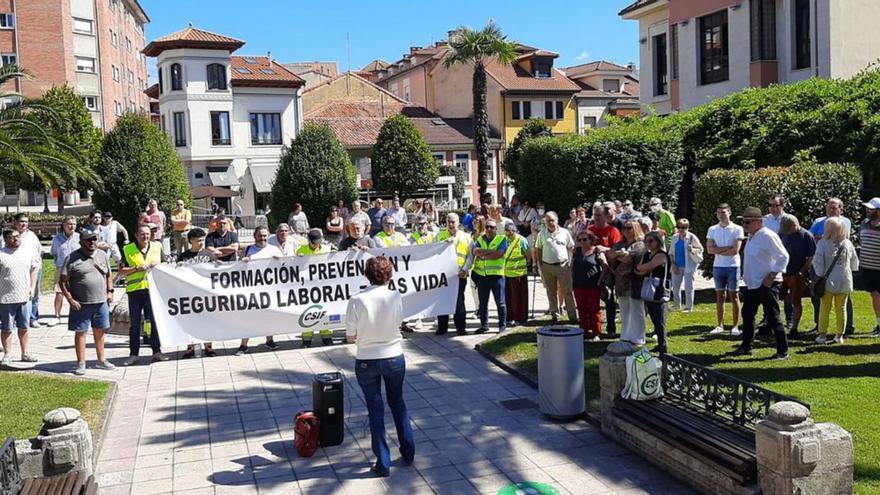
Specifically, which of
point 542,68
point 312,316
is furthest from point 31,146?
point 542,68

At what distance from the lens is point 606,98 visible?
65.8m

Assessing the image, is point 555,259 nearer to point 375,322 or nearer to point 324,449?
point 324,449

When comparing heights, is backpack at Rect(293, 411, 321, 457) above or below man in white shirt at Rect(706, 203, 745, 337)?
below

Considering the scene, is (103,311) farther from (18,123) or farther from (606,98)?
(606,98)

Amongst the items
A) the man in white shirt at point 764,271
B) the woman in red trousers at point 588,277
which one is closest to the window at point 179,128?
the woman in red trousers at point 588,277

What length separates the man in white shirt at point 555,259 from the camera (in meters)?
13.2

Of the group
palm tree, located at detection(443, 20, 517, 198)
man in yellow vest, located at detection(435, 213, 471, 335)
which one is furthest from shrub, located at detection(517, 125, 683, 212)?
palm tree, located at detection(443, 20, 517, 198)

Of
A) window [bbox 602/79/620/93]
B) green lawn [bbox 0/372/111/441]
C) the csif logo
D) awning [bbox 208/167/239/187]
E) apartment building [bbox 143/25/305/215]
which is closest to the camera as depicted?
green lawn [bbox 0/372/111/441]

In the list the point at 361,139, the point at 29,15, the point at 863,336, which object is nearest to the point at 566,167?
the point at 863,336

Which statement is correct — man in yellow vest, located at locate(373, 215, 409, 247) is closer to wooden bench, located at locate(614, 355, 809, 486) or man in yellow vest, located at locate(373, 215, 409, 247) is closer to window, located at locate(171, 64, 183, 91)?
wooden bench, located at locate(614, 355, 809, 486)

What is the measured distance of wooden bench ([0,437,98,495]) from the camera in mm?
5379

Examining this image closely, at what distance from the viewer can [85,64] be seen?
205ft

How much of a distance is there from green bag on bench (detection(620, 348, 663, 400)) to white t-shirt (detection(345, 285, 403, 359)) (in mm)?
2181

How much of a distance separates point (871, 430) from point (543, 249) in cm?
653
